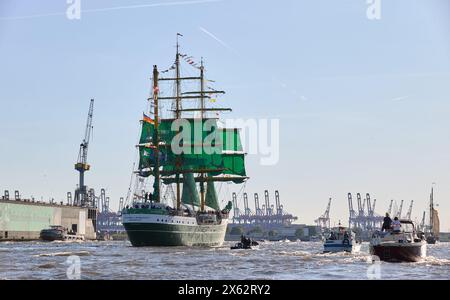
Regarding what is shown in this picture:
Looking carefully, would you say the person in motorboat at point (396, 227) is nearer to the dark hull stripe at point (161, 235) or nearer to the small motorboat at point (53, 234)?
the dark hull stripe at point (161, 235)

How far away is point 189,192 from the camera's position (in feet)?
413

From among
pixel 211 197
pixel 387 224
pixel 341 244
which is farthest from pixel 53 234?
pixel 387 224

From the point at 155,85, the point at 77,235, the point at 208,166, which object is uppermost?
the point at 155,85

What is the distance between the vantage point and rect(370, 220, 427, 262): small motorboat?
51.1 m

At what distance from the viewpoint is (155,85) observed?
114125mm

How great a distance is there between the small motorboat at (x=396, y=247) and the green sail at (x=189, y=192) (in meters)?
72.1

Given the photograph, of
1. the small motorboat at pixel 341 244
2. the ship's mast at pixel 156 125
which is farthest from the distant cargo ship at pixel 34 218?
the small motorboat at pixel 341 244

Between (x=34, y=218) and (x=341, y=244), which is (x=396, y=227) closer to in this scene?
(x=341, y=244)

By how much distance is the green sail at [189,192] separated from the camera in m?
125
